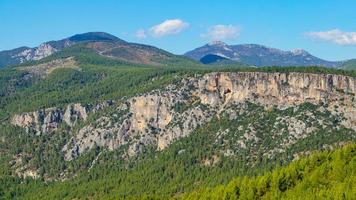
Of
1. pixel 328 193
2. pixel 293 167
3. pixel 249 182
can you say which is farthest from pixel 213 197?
pixel 328 193

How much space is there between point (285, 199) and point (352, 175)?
22674 mm

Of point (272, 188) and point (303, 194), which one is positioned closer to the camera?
point (303, 194)

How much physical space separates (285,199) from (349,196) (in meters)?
20.7

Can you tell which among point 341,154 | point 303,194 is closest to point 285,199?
point 303,194

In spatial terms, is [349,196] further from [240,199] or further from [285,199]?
[240,199]

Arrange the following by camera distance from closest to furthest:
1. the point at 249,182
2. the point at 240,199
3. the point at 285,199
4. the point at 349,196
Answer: the point at 349,196 → the point at 285,199 → the point at 240,199 → the point at 249,182

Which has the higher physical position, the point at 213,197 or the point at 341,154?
the point at 341,154

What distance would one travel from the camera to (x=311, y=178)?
186m

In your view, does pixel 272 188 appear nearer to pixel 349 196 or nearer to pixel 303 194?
pixel 303 194

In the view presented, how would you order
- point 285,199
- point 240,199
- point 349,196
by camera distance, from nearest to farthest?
1. point 349,196
2. point 285,199
3. point 240,199

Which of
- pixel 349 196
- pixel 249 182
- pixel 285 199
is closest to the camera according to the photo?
pixel 349 196

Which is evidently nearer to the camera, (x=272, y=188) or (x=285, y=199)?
(x=285, y=199)

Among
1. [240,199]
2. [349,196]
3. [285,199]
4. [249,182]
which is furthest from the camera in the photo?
[249,182]

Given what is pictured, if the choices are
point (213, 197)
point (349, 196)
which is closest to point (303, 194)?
point (349, 196)
